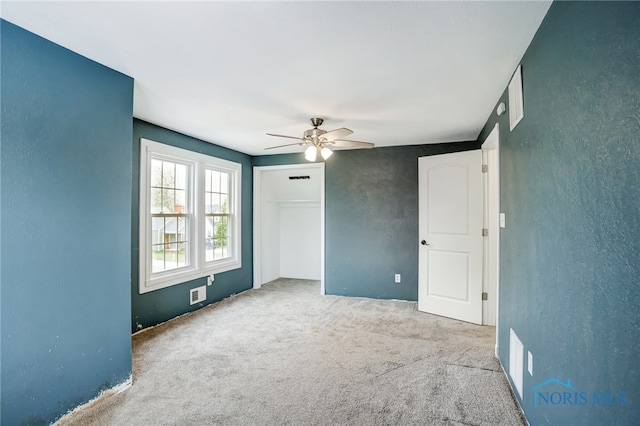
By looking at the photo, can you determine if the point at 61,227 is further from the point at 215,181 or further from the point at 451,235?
the point at 451,235

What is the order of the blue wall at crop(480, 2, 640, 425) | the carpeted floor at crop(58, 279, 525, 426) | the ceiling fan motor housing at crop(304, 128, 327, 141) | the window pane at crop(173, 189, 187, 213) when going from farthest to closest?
the window pane at crop(173, 189, 187, 213)
the ceiling fan motor housing at crop(304, 128, 327, 141)
the carpeted floor at crop(58, 279, 525, 426)
the blue wall at crop(480, 2, 640, 425)

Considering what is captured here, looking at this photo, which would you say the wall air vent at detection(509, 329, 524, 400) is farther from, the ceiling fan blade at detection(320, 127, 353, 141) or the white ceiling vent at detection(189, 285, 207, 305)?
the white ceiling vent at detection(189, 285, 207, 305)

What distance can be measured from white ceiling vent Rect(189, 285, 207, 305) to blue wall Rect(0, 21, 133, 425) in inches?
66.9

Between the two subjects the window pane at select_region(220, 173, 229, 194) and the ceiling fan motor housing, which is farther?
the window pane at select_region(220, 173, 229, 194)

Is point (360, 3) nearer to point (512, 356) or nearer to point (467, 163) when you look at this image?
point (512, 356)

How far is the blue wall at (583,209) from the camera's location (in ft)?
2.97

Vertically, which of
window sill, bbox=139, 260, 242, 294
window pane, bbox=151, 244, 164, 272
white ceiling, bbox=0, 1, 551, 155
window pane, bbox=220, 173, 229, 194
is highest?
white ceiling, bbox=0, 1, 551, 155

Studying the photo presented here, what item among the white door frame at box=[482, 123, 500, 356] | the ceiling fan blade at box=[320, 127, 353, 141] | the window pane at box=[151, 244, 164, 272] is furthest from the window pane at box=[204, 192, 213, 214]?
the white door frame at box=[482, 123, 500, 356]

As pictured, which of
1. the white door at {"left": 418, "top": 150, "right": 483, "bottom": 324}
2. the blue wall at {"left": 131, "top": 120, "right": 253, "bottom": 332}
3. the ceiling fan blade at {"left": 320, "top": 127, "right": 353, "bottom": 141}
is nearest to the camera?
the ceiling fan blade at {"left": 320, "top": 127, "right": 353, "bottom": 141}

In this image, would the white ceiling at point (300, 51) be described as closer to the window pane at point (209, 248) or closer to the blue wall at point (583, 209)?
the blue wall at point (583, 209)

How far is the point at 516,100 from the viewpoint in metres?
2.08

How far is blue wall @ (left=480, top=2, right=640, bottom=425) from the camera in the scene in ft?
2.97

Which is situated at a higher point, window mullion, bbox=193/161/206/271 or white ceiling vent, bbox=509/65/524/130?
white ceiling vent, bbox=509/65/524/130

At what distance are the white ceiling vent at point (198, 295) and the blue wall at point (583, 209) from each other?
11.6 ft
